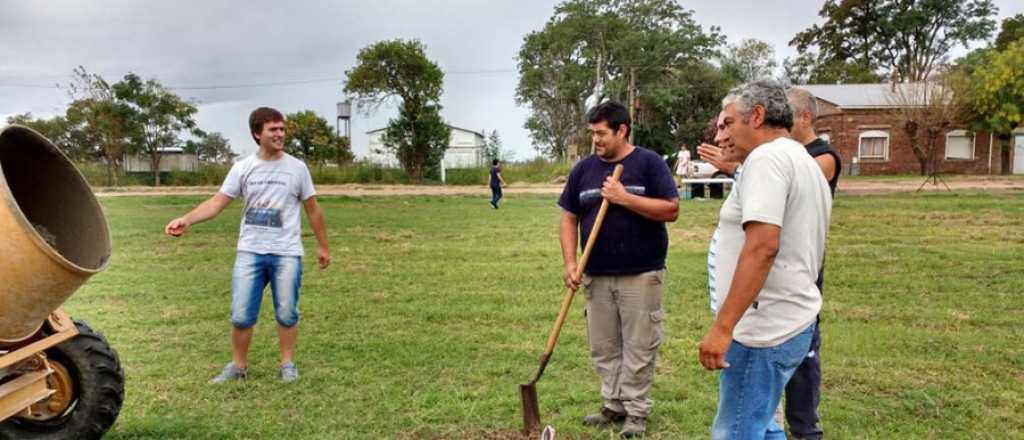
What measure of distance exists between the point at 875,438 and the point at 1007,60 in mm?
34823

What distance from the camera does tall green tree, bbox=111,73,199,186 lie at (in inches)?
1435

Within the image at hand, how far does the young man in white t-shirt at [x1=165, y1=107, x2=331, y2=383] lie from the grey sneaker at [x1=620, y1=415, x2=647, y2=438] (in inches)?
90.6

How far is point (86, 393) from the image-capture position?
3.77 m

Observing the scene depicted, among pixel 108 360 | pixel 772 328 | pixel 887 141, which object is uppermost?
pixel 887 141

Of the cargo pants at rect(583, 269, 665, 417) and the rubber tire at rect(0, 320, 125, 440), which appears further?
the cargo pants at rect(583, 269, 665, 417)

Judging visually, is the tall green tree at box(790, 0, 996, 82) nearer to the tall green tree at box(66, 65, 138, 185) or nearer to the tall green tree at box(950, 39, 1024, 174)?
the tall green tree at box(950, 39, 1024, 174)

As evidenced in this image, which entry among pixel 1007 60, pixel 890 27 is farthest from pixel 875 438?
pixel 890 27

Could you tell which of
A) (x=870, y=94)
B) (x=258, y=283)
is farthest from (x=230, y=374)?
(x=870, y=94)

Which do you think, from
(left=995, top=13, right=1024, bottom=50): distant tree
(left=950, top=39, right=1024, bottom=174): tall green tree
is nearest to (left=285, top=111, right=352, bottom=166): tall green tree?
(left=950, top=39, right=1024, bottom=174): tall green tree

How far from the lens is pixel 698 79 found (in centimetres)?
4778

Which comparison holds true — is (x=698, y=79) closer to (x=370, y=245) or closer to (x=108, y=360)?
(x=370, y=245)

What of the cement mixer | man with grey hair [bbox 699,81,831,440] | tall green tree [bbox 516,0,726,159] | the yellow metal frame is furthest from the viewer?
tall green tree [bbox 516,0,726,159]

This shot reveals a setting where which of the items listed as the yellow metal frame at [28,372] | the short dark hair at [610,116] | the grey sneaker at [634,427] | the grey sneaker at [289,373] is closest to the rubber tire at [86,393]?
the yellow metal frame at [28,372]

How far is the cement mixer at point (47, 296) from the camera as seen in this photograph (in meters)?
2.77
